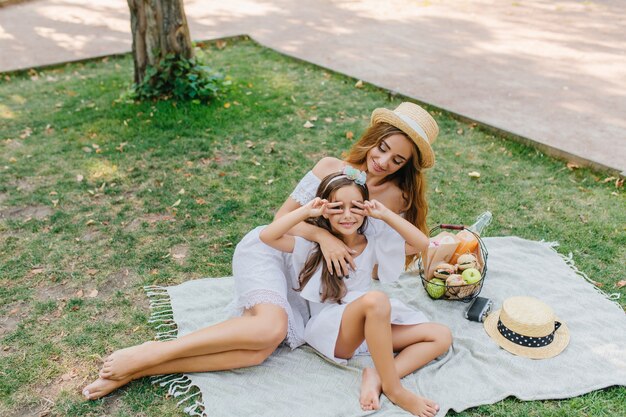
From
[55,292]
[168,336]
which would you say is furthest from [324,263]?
[55,292]

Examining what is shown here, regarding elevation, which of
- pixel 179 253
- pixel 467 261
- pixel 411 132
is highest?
pixel 411 132

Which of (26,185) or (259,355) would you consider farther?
(26,185)

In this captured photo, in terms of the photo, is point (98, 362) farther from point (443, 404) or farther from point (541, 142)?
point (541, 142)

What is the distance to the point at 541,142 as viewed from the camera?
5.75m

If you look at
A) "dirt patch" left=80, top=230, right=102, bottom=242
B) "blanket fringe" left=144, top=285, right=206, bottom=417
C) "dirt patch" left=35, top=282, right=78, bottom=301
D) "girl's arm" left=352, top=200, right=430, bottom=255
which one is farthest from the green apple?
"dirt patch" left=80, top=230, right=102, bottom=242

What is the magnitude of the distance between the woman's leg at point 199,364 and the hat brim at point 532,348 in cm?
139

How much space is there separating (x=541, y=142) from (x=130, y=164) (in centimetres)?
419

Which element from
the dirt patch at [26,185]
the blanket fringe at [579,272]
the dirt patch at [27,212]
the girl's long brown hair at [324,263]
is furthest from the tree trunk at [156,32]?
the blanket fringe at [579,272]

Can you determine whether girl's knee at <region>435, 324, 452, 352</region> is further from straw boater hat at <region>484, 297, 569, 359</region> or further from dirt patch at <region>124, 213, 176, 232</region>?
dirt patch at <region>124, 213, 176, 232</region>

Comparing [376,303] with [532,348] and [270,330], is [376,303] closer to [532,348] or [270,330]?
[270,330]

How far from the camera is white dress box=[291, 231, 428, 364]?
323 centimetres

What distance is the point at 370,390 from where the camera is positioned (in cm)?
300

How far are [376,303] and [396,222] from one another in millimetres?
529

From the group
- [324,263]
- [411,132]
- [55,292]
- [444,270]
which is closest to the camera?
[324,263]
